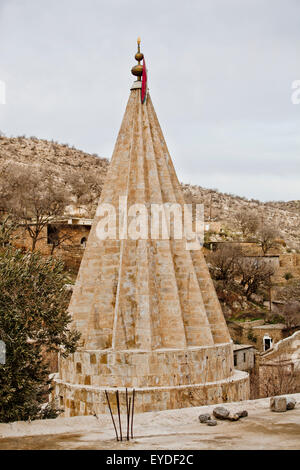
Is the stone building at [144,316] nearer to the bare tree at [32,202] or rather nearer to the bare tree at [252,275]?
the bare tree at [32,202]

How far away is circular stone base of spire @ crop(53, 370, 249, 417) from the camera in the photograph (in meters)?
9.77

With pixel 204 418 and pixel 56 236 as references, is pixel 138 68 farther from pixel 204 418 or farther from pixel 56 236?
pixel 56 236

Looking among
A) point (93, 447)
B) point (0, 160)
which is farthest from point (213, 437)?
point (0, 160)

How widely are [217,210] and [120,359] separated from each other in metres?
58.0

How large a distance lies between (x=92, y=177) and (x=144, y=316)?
40.8 m

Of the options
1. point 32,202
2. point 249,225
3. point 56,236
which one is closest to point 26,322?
point 56,236

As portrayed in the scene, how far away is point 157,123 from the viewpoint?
1252 cm

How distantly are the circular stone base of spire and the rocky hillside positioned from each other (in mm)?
38483

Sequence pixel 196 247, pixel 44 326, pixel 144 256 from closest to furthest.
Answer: pixel 44 326, pixel 144 256, pixel 196 247

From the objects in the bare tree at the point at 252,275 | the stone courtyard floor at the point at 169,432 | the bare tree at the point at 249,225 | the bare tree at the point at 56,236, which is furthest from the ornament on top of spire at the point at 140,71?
the bare tree at the point at 249,225

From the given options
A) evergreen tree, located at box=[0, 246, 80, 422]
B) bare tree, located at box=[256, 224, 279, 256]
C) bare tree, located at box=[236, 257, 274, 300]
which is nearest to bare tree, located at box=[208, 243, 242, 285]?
bare tree, located at box=[236, 257, 274, 300]

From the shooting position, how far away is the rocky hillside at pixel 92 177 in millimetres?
56875

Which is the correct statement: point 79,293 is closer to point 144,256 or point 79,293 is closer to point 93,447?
point 144,256

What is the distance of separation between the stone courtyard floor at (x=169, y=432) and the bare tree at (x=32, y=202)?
2274 centimetres
